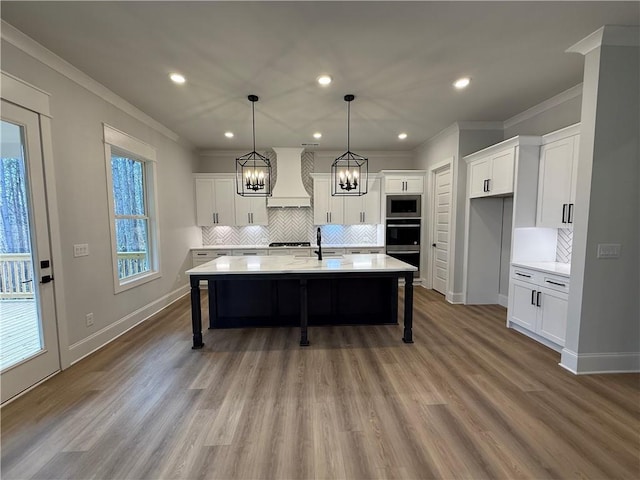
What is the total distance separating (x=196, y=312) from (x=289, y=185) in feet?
11.1

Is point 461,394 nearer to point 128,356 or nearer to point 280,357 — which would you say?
point 280,357

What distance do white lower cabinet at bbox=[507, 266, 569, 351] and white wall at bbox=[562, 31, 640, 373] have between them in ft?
0.99

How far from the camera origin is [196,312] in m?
3.01

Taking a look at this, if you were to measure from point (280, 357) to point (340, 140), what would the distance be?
3.98 meters

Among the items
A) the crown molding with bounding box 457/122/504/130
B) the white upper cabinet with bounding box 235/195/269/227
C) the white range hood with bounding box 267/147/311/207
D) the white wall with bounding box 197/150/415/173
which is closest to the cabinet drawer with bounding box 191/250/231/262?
the white upper cabinet with bounding box 235/195/269/227

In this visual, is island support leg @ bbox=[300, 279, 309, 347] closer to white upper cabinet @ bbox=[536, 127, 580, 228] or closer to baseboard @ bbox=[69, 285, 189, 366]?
baseboard @ bbox=[69, 285, 189, 366]

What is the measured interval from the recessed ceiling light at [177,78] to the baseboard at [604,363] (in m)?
4.63

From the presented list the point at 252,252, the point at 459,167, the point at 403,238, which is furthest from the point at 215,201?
the point at 459,167

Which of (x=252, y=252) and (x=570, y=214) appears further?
(x=252, y=252)

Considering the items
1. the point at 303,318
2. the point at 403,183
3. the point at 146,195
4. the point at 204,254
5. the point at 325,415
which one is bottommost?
the point at 325,415

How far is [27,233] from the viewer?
2.29 m

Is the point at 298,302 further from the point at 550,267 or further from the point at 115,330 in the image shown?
the point at 550,267

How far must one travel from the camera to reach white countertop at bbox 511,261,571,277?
2822 mm

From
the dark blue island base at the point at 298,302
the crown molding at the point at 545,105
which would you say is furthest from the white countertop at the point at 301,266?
the crown molding at the point at 545,105
